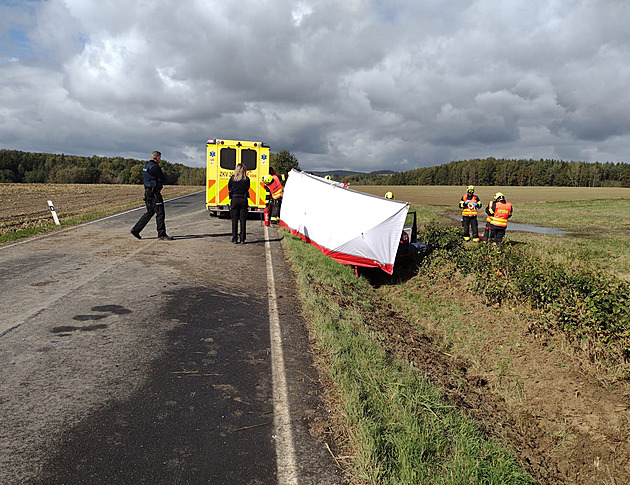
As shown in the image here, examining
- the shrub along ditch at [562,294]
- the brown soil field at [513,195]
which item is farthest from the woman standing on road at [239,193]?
the brown soil field at [513,195]

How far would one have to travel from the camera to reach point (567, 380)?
5.51m

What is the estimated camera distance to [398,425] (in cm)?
341

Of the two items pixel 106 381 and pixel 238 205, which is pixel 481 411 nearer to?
pixel 106 381

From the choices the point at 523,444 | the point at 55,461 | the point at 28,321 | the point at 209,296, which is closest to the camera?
the point at 55,461

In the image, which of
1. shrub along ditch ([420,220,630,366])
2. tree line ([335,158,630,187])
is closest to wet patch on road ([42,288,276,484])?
shrub along ditch ([420,220,630,366])

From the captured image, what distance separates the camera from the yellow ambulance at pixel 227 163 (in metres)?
16.5

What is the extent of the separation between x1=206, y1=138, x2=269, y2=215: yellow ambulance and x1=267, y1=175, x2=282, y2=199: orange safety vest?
126 centimetres

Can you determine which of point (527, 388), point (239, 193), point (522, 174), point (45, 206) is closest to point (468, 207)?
point (239, 193)

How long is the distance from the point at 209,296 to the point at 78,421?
11.6 feet

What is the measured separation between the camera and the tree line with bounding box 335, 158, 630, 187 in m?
126

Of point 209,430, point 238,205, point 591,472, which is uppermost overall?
point 238,205

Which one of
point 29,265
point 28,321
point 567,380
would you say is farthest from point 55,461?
point 29,265

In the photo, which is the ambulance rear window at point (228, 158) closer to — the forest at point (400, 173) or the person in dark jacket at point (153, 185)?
the person in dark jacket at point (153, 185)

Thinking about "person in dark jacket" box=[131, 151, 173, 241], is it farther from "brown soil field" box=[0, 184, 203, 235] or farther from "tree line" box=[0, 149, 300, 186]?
"tree line" box=[0, 149, 300, 186]
